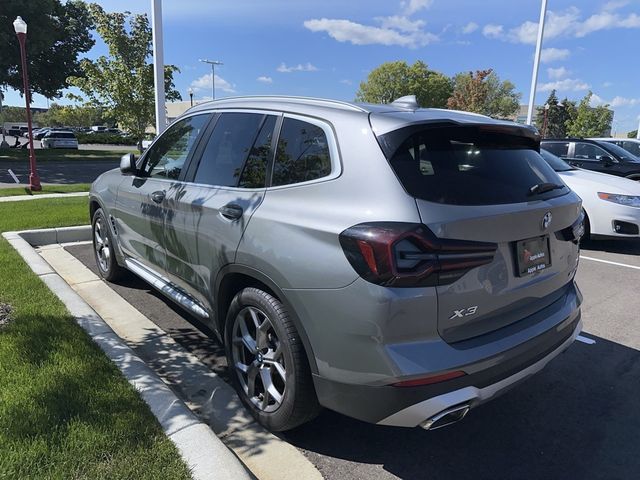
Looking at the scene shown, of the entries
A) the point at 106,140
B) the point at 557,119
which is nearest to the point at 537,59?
the point at 106,140

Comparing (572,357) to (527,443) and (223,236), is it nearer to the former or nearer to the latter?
(527,443)

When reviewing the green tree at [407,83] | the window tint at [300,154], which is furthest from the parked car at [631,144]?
the green tree at [407,83]

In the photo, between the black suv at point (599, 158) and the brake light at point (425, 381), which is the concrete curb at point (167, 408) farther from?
the black suv at point (599, 158)

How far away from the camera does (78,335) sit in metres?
3.67

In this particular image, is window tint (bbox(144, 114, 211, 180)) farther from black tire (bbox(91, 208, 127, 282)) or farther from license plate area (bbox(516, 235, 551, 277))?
license plate area (bbox(516, 235, 551, 277))

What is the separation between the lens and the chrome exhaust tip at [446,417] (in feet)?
7.24

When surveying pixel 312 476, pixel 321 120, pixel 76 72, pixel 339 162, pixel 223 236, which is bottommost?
pixel 312 476

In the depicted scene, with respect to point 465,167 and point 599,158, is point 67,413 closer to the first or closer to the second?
point 465,167

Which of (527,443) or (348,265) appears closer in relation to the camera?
(348,265)

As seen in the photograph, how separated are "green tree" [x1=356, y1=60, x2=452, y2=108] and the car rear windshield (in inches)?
2795

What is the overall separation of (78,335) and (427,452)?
8.58ft

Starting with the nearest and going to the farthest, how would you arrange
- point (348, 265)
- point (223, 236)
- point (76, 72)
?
point (348, 265), point (223, 236), point (76, 72)

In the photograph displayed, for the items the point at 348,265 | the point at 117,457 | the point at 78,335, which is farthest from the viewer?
the point at 78,335

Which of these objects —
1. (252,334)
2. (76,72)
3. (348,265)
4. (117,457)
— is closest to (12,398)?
(117,457)
